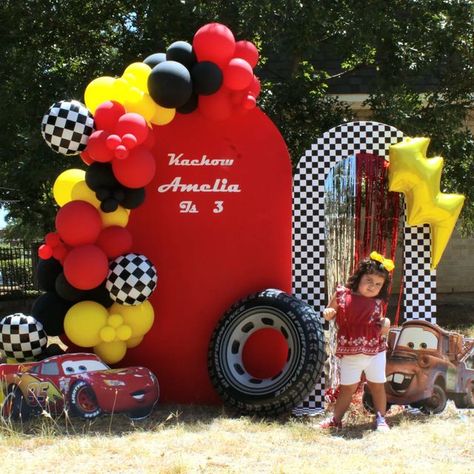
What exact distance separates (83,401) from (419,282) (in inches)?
111

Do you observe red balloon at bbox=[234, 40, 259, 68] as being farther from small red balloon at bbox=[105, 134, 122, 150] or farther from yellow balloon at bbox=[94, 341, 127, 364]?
yellow balloon at bbox=[94, 341, 127, 364]

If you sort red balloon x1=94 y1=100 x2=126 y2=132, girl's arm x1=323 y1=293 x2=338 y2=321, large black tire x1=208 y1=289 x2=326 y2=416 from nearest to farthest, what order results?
girl's arm x1=323 y1=293 x2=338 y2=321 < large black tire x1=208 y1=289 x2=326 y2=416 < red balloon x1=94 y1=100 x2=126 y2=132

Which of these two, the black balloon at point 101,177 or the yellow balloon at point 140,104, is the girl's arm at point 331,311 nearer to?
the black balloon at point 101,177

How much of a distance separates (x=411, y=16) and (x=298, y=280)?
418 cm

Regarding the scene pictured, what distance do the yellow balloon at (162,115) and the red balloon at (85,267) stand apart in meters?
1.16

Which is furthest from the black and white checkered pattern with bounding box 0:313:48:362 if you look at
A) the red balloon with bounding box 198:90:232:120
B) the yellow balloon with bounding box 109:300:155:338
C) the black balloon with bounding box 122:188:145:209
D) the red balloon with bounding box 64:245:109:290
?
the red balloon with bounding box 198:90:232:120

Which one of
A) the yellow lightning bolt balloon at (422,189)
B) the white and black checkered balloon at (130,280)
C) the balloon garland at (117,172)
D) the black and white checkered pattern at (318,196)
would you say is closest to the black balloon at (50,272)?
the balloon garland at (117,172)

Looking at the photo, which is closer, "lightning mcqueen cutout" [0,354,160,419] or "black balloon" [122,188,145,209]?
"lightning mcqueen cutout" [0,354,160,419]

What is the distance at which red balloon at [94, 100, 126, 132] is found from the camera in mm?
5059

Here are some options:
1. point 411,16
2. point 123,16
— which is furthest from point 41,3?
point 411,16

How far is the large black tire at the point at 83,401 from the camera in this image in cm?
481

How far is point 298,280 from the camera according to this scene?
17.8 feet

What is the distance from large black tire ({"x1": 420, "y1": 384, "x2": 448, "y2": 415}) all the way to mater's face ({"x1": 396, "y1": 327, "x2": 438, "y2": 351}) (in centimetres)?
32

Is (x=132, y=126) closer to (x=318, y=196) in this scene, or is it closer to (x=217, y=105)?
(x=217, y=105)
